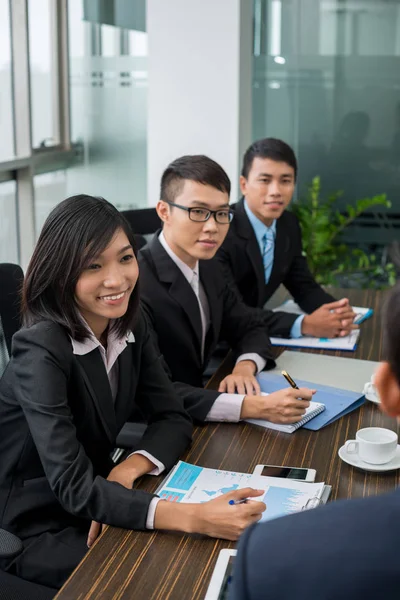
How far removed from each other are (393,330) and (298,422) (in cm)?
124

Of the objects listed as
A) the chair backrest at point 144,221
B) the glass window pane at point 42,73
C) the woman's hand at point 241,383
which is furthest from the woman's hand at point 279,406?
the glass window pane at point 42,73

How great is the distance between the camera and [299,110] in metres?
4.88

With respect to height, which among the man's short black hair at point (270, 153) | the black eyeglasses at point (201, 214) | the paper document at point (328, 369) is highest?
the man's short black hair at point (270, 153)

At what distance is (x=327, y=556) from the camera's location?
642 millimetres

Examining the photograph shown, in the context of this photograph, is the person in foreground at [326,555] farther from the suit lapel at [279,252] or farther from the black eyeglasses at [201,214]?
the suit lapel at [279,252]

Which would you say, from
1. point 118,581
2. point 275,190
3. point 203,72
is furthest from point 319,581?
point 203,72

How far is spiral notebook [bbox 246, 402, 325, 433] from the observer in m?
1.91

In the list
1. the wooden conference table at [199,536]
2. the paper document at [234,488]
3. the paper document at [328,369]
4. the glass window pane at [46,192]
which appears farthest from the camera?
the glass window pane at [46,192]

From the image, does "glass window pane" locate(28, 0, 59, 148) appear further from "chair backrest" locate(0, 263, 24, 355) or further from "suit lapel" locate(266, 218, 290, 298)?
"chair backrest" locate(0, 263, 24, 355)

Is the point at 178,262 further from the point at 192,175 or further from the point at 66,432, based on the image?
the point at 66,432

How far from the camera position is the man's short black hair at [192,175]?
99.1 inches

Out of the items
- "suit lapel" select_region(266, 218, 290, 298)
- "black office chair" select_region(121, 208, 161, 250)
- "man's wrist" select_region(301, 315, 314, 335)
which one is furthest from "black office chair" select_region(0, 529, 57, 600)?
"suit lapel" select_region(266, 218, 290, 298)

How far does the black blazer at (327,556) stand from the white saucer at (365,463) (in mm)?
1018

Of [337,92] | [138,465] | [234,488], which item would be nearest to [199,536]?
[234,488]
